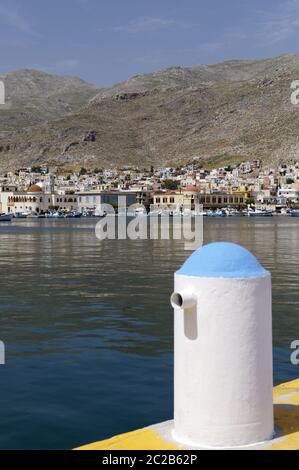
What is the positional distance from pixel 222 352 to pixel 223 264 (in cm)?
77

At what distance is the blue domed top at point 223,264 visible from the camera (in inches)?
252

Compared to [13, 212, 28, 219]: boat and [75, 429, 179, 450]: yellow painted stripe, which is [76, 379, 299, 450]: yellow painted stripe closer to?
[75, 429, 179, 450]: yellow painted stripe

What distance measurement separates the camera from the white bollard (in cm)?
634

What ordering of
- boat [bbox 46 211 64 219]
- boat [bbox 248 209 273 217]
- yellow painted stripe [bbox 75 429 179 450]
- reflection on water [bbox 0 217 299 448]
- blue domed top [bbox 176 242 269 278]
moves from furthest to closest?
1. boat [bbox 248 209 273 217]
2. boat [bbox 46 211 64 219]
3. reflection on water [bbox 0 217 299 448]
4. blue domed top [bbox 176 242 269 278]
5. yellow painted stripe [bbox 75 429 179 450]

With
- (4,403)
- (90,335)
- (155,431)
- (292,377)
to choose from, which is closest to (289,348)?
(292,377)

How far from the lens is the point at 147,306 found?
1947 centimetres

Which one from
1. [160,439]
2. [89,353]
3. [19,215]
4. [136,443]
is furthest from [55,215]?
[136,443]

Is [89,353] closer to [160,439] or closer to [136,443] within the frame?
[160,439]

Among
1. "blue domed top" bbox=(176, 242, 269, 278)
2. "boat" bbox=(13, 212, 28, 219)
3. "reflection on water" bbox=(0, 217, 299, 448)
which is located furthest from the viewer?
"boat" bbox=(13, 212, 28, 219)

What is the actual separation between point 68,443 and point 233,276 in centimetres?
328

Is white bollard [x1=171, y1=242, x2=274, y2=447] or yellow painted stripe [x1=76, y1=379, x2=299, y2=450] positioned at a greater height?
white bollard [x1=171, y1=242, x2=274, y2=447]

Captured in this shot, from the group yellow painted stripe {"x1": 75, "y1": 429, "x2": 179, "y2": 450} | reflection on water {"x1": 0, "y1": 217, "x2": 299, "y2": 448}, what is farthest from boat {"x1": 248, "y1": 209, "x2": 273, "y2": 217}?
yellow painted stripe {"x1": 75, "y1": 429, "x2": 179, "y2": 450}

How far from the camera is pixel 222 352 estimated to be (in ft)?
20.9

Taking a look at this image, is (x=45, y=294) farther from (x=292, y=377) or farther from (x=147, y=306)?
(x=292, y=377)
